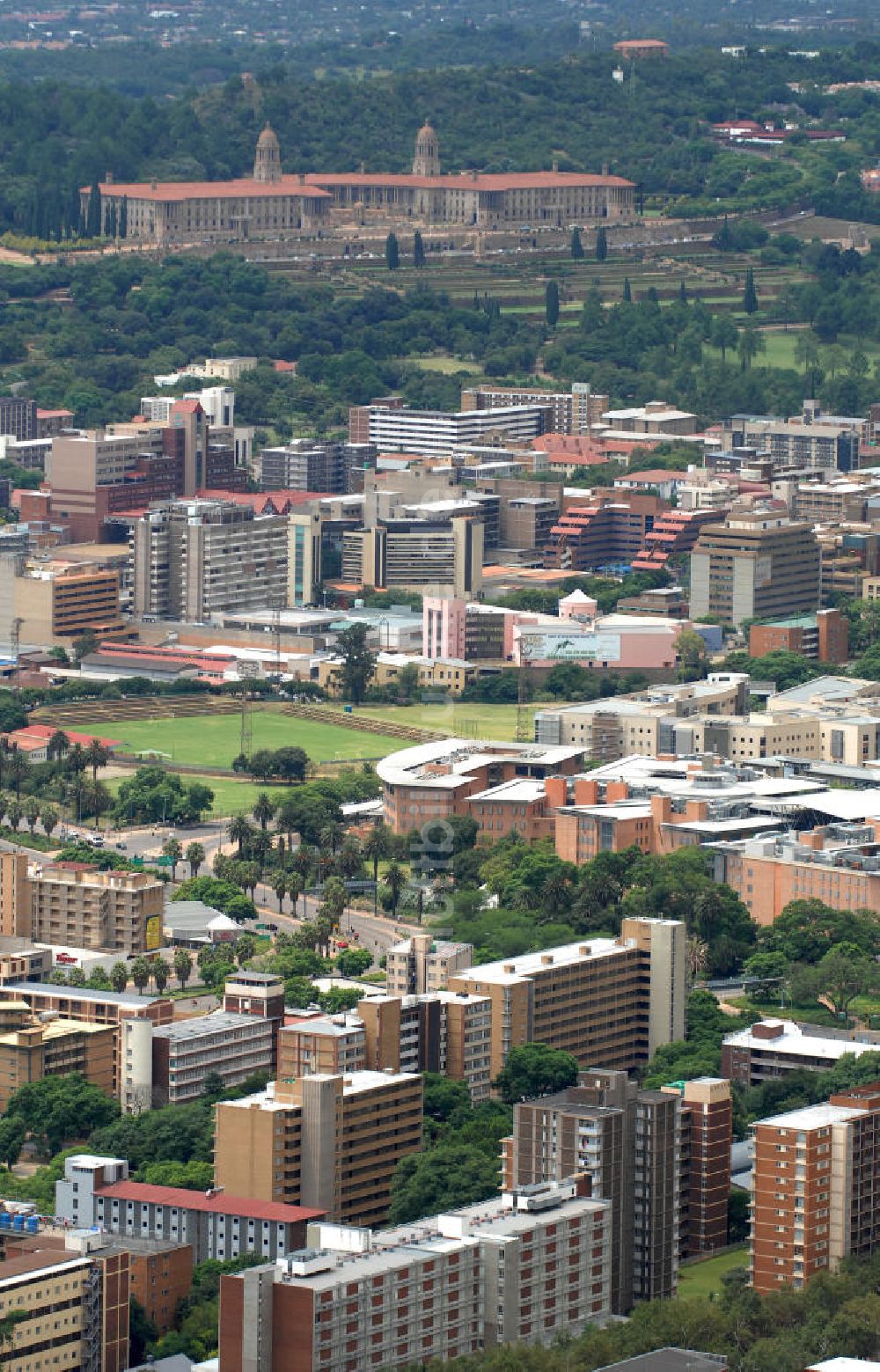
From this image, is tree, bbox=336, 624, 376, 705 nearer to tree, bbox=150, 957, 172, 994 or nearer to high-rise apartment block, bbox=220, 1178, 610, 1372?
tree, bbox=150, 957, 172, 994

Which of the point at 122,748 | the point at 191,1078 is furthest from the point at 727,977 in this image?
the point at 122,748

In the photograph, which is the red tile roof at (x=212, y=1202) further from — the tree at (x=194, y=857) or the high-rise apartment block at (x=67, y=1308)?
the tree at (x=194, y=857)

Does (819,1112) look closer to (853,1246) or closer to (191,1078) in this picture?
(853,1246)

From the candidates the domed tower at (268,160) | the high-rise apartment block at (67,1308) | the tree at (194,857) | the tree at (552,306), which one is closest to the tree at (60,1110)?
the high-rise apartment block at (67,1308)

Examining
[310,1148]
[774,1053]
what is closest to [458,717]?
[774,1053]

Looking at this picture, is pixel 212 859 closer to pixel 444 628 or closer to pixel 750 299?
pixel 444 628
